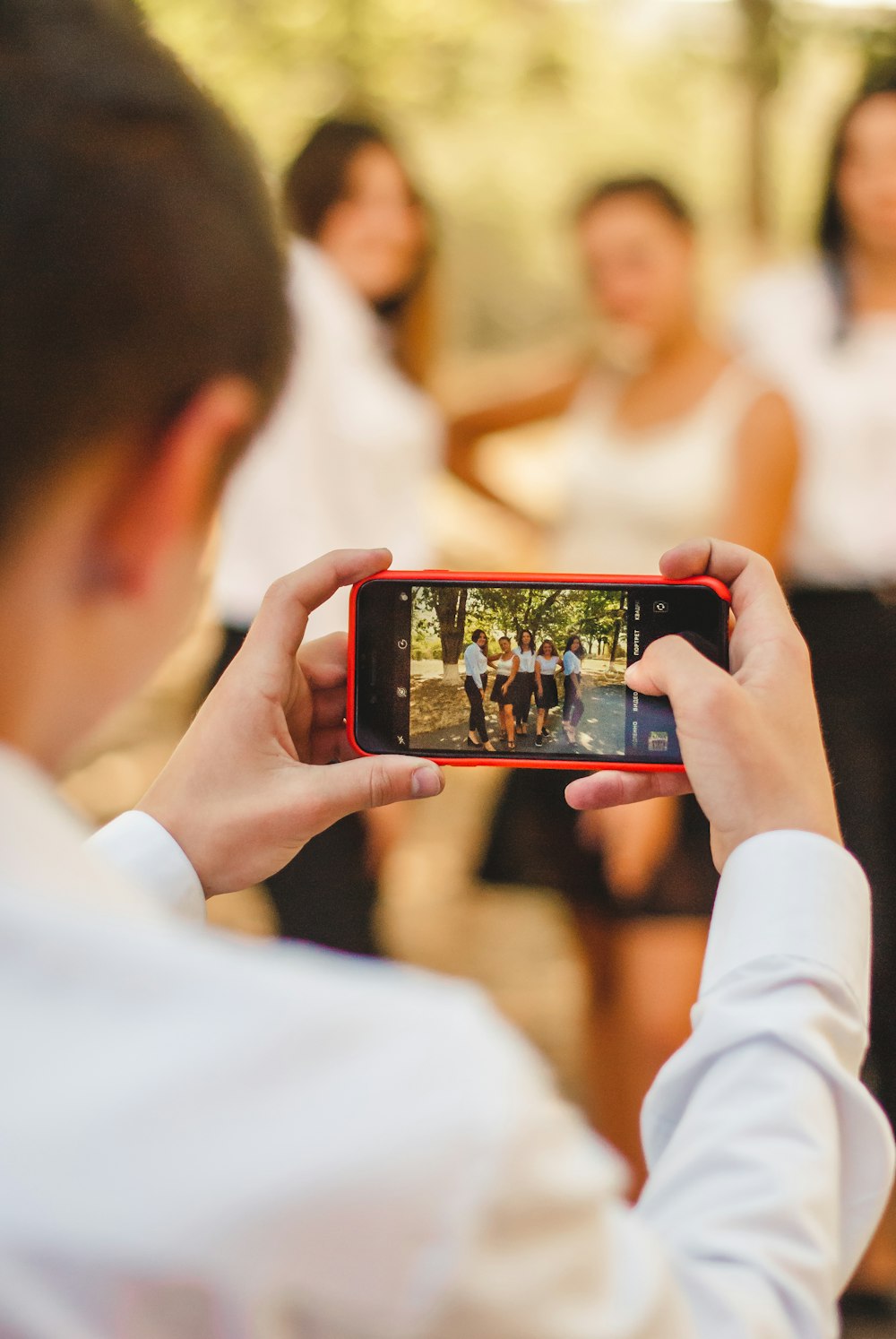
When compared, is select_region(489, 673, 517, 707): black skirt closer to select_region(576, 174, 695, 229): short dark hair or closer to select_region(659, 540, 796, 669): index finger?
select_region(659, 540, 796, 669): index finger

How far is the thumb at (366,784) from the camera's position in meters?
0.74

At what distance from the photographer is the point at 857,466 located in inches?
63.1

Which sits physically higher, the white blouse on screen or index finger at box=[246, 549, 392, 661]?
index finger at box=[246, 549, 392, 661]

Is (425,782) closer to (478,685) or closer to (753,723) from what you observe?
(478,685)

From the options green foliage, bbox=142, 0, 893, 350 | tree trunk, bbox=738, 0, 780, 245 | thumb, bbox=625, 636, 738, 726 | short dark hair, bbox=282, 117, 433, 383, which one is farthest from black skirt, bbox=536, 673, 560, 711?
tree trunk, bbox=738, 0, 780, 245

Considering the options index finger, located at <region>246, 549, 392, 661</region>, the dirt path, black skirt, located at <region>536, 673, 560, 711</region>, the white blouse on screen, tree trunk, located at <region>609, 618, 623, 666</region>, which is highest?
index finger, located at <region>246, 549, 392, 661</region>

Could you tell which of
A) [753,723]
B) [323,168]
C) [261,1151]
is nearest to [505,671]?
[753,723]

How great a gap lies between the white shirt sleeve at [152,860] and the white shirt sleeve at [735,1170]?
11.8 inches

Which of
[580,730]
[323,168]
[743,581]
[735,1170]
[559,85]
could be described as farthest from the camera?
[559,85]

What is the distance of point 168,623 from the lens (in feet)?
1.55

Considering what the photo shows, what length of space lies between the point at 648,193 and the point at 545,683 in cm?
125

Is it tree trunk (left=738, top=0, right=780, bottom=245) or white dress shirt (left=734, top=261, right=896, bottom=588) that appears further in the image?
tree trunk (left=738, top=0, right=780, bottom=245)

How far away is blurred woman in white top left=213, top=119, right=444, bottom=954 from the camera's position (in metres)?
1.49

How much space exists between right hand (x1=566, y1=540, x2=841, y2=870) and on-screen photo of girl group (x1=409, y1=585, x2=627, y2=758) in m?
0.10
